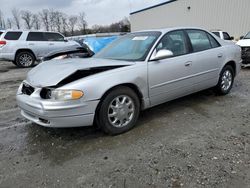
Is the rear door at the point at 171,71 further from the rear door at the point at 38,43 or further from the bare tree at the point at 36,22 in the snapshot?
the bare tree at the point at 36,22

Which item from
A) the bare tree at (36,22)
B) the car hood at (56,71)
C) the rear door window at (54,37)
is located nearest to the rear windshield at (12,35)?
the rear door window at (54,37)

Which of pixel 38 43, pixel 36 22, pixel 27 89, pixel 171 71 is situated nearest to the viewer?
pixel 27 89

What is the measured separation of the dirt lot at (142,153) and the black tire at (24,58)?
8142 mm

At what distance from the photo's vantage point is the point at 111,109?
344 centimetres

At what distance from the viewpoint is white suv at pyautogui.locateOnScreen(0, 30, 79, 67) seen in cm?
1144

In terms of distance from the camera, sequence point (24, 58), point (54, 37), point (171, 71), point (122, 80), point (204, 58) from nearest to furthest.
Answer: point (122, 80), point (171, 71), point (204, 58), point (24, 58), point (54, 37)

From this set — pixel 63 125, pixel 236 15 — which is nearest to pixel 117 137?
pixel 63 125

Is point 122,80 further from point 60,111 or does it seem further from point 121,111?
point 60,111

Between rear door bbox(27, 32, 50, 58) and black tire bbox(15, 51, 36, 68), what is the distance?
0.93 feet

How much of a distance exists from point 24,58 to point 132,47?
929cm

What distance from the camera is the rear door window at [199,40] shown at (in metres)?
4.55

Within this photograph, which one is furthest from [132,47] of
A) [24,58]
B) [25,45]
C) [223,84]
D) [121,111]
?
[24,58]

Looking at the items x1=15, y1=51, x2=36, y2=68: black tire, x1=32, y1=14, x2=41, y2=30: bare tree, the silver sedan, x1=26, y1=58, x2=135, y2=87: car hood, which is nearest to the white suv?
x1=15, y1=51, x2=36, y2=68: black tire

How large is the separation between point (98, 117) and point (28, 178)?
1159 millimetres
